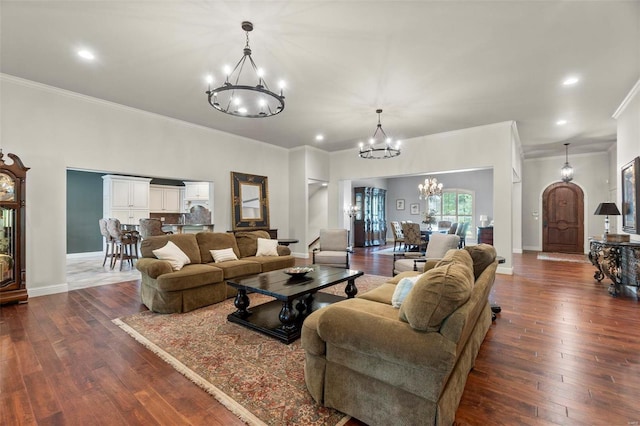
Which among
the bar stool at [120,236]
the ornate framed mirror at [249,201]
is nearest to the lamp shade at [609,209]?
the ornate framed mirror at [249,201]

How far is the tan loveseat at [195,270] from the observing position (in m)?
3.56

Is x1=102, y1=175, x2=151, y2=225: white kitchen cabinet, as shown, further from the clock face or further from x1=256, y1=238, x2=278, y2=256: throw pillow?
x1=256, y1=238, x2=278, y2=256: throw pillow

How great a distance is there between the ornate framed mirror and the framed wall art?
6.90m

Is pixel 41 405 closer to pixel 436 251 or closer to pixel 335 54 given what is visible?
pixel 335 54

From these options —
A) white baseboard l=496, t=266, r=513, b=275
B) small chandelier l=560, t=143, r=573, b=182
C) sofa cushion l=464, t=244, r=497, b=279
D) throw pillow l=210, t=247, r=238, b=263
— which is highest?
small chandelier l=560, t=143, r=573, b=182

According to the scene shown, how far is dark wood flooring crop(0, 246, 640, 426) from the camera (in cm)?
182

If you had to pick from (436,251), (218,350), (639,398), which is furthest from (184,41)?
(639,398)

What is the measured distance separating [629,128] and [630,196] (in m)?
1.13

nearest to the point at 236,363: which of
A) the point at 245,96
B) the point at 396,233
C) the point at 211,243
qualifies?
the point at 211,243

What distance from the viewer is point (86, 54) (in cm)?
350

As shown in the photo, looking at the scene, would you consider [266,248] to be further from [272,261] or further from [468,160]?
[468,160]

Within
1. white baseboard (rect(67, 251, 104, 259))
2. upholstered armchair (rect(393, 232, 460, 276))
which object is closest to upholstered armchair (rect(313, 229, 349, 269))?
upholstered armchair (rect(393, 232, 460, 276))

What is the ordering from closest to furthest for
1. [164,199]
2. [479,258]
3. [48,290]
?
[479,258] < [48,290] < [164,199]

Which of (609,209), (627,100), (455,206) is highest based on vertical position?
(627,100)
